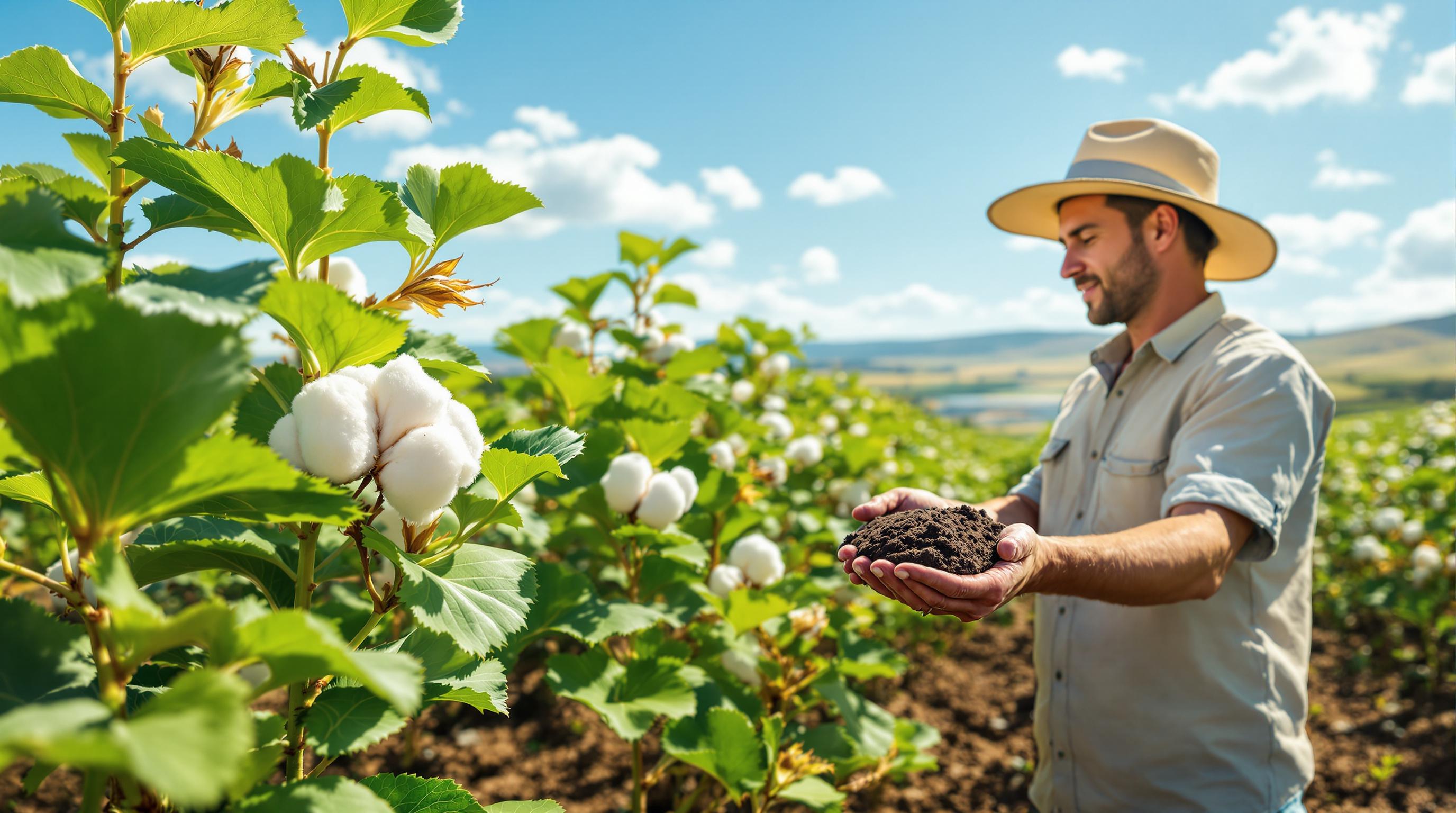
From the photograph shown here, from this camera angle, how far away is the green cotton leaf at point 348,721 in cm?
81

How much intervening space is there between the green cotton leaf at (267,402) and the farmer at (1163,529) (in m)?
1.01

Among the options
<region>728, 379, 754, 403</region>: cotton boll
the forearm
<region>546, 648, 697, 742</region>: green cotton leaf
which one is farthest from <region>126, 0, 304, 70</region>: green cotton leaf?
<region>728, 379, 754, 403</region>: cotton boll

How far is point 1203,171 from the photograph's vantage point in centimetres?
235

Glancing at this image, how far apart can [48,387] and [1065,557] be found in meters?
1.56

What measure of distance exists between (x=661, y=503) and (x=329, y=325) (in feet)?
3.32

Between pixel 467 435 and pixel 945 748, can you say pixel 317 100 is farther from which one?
pixel 945 748

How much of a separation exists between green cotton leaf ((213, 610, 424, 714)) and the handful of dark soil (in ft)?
3.48

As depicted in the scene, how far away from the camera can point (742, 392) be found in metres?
3.71

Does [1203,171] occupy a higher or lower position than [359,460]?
Answer: higher

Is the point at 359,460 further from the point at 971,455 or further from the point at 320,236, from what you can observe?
the point at 971,455

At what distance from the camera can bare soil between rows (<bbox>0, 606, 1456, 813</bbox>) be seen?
295 cm

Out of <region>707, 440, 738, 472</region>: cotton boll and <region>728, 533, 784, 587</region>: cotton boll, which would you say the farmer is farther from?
<region>707, 440, 738, 472</region>: cotton boll

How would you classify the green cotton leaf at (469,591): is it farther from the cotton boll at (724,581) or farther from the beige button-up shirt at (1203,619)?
the beige button-up shirt at (1203,619)

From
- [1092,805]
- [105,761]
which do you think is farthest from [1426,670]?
[105,761]
